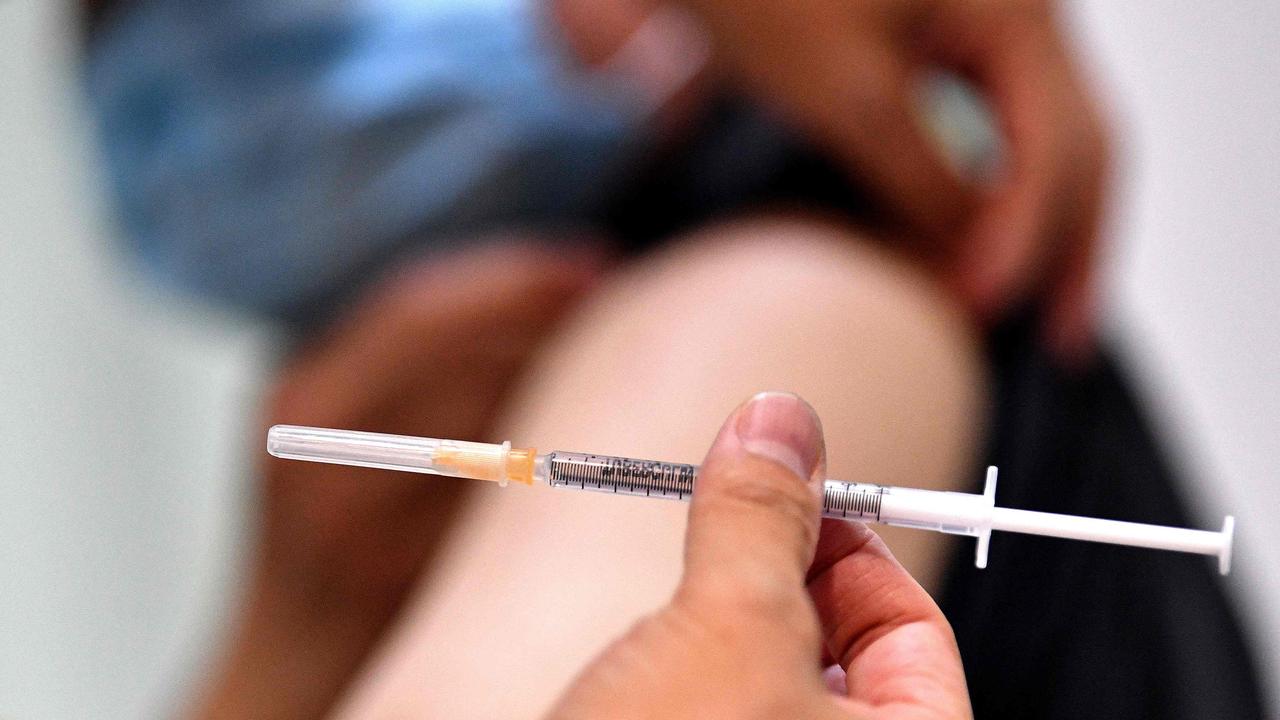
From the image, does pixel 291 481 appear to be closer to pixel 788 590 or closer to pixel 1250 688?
pixel 788 590

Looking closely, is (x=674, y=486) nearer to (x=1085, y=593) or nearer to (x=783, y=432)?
(x=783, y=432)

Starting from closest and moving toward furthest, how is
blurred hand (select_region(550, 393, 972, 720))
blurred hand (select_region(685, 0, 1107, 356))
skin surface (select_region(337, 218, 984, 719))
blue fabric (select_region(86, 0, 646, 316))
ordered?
blurred hand (select_region(550, 393, 972, 720)), skin surface (select_region(337, 218, 984, 719)), blurred hand (select_region(685, 0, 1107, 356)), blue fabric (select_region(86, 0, 646, 316))

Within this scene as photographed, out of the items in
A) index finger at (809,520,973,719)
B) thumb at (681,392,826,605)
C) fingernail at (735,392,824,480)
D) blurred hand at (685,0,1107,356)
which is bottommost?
index finger at (809,520,973,719)

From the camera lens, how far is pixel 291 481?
767 millimetres

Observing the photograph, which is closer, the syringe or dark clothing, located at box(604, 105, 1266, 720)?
the syringe

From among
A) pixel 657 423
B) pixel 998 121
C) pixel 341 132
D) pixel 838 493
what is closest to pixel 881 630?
pixel 838 493

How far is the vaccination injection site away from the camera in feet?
1.25

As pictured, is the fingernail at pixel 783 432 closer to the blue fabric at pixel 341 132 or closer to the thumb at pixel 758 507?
the thumb at pixel 758 507

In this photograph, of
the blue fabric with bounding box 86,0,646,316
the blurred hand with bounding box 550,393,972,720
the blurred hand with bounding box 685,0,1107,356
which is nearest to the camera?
the blurred hand with bounding box 550,393,972,720

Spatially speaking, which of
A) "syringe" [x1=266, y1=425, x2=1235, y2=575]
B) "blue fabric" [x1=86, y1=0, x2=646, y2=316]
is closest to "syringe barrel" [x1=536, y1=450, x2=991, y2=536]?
"syringe" [x1=266, y1=425, x2=1235, y2=575]

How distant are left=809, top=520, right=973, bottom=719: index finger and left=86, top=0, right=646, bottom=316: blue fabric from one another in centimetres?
54

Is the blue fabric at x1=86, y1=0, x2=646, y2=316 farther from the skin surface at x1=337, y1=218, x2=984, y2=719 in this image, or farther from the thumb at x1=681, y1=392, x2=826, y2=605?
the thumb at x1=681, y1=392, x2=826, y2=605

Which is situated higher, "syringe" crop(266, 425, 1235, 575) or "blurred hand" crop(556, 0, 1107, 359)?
"blurred hand" crop(556, 0, 1107, 359)

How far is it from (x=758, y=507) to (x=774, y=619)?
0.04 meters
